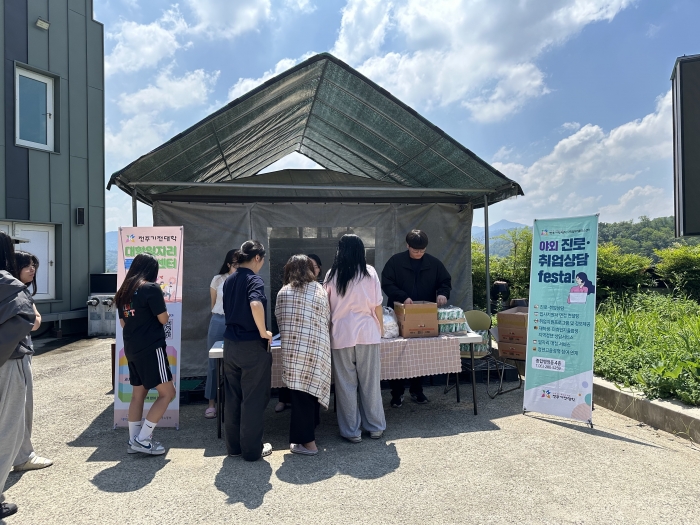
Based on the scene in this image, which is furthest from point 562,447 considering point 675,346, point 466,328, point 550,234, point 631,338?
point 631,338

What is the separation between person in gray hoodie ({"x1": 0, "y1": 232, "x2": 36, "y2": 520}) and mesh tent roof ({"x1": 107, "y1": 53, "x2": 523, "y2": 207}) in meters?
2.60

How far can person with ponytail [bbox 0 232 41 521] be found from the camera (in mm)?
2834

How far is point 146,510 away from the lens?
117 inches

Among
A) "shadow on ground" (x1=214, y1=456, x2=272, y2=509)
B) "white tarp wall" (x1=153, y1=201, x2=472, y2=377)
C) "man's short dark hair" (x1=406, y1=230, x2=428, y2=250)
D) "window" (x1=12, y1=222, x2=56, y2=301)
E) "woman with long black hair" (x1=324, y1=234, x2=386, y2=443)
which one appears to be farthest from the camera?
"window" (x1=12, y1=222, x2=56, y2=301)

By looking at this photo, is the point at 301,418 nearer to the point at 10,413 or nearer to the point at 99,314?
the point at 10,413

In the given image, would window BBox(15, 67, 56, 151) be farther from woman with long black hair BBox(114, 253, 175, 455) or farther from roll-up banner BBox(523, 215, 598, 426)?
roll-up banner BBox(523, 215, 598, 426)

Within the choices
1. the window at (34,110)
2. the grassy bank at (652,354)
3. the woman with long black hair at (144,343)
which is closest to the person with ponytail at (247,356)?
the woman with long black hair at (144,343)

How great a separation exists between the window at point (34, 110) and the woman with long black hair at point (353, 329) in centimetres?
951

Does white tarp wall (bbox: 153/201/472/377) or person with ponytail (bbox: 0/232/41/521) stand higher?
white tarp wall (bbox: 153/201/472/377)

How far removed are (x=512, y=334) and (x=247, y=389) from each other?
3.16 m

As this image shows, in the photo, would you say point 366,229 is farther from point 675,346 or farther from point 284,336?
point 675,346

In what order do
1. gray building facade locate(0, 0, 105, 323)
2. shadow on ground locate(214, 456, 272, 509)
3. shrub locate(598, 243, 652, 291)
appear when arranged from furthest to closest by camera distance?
shrub locate(598, 243, 652, 291), gray building facade locate(0, 0, 105, 323), shadow on ground locate(214, 456, 272, 509)

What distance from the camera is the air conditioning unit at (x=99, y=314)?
1084 centimetres

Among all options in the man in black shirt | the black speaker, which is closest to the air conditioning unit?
the man in black shirt
